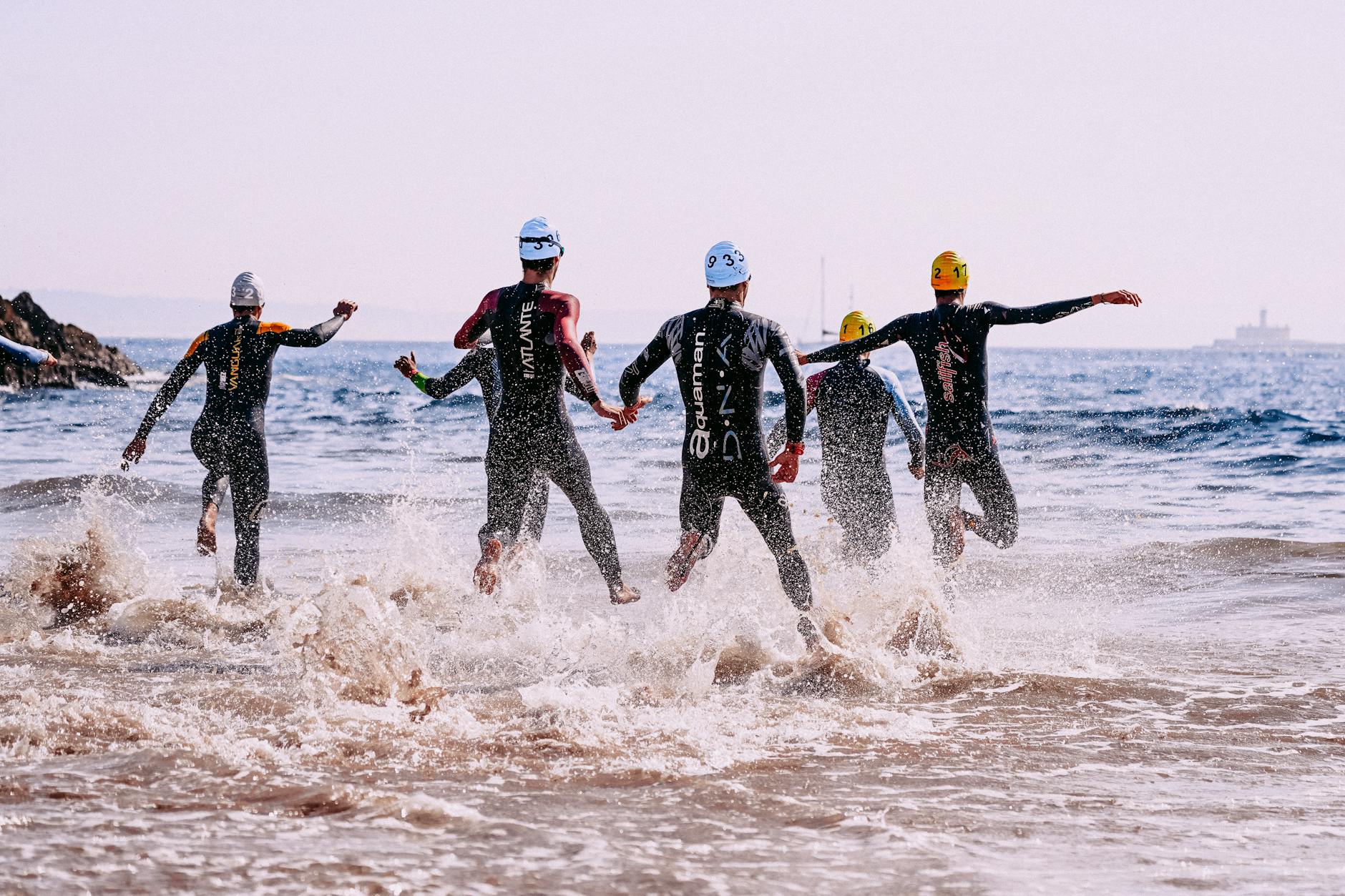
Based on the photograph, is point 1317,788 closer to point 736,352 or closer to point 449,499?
point 736,352

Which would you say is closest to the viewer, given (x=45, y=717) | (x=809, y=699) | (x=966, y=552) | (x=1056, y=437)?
(x=45, y=717)

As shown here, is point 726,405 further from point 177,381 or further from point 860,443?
point 177,381

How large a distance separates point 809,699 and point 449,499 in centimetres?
1059

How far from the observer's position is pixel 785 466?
6.45 meters

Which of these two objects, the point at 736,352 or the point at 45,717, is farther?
the point at 736,352

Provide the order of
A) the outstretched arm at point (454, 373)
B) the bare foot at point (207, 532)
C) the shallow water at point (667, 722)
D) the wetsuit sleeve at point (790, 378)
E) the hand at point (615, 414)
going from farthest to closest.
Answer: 1. the bare foot at point (207, 532)
2. the outstretched arm at point (454, 373)
3. the hand at point (615, 414)
4. the wetsuit sleeve at point (790, 378)
5. the shallow water at point (667, 722)

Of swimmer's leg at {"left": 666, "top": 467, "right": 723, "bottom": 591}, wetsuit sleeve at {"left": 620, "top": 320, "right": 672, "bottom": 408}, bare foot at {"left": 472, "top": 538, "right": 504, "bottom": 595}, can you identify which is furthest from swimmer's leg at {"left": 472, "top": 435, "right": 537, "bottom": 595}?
swimmer's leg at {"left": 666, "top": 467, "right": 723, "bottom": 591}

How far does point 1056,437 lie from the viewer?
29188 mm

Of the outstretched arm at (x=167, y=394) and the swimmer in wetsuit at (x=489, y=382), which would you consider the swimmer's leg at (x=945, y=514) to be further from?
the outstretched arm at (x=167, y=394)

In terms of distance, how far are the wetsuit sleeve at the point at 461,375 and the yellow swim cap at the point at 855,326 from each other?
7.89ft

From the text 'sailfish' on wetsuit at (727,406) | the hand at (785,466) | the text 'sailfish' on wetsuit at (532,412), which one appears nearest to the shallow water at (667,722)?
the text 'sailfish' on wetsuit at (532,412)

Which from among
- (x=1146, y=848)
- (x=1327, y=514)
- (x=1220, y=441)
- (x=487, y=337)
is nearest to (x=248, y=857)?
(x=1146, y=848)

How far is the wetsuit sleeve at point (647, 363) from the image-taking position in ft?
21.2

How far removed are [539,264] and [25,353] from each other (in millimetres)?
3166
